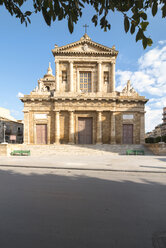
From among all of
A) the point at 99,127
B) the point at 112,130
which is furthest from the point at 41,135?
the point at 112,130

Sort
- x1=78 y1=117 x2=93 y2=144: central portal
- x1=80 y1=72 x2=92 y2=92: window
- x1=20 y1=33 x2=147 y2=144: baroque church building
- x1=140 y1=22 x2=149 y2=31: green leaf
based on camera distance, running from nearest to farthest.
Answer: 1. x1=140 y1=22 x2=149 y2=31: green leaf
2. x1=20 y1=33 x2=147 y2=144: baroque church building
3. x1=78 y1=117 x2=93 y2=144: central portal
4. x1=80 y1=72 x2=92 y2=92: window

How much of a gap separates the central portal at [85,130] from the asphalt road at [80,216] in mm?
18823

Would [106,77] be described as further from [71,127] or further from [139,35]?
[139,35]

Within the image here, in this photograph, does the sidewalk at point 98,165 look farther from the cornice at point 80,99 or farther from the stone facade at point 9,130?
the stone facade at point 9,130

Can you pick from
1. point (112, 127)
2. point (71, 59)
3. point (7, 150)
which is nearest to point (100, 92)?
point (112, 127)

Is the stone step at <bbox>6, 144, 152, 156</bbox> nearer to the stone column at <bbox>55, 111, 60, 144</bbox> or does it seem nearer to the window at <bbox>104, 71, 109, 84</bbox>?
the stone column at <bbox>55, 111, 60, 144</bbox>

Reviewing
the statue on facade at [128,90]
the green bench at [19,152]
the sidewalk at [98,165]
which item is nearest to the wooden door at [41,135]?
the green bench at [19,152]

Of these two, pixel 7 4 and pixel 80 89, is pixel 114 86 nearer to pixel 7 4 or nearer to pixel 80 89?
pixel 80 89

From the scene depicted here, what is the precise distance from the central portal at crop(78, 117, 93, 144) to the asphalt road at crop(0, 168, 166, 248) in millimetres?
18823

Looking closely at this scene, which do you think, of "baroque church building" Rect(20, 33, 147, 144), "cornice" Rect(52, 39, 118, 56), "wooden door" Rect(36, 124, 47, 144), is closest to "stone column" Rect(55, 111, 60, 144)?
"baroque church building" Rect(20, 33, 147, 144)

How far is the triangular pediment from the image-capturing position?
24.5 meters

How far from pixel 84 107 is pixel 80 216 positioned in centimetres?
2106

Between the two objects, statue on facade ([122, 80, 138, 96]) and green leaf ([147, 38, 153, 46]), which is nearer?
green leaf ([147, 38, 153, 46])

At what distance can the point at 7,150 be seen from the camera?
648 inches
